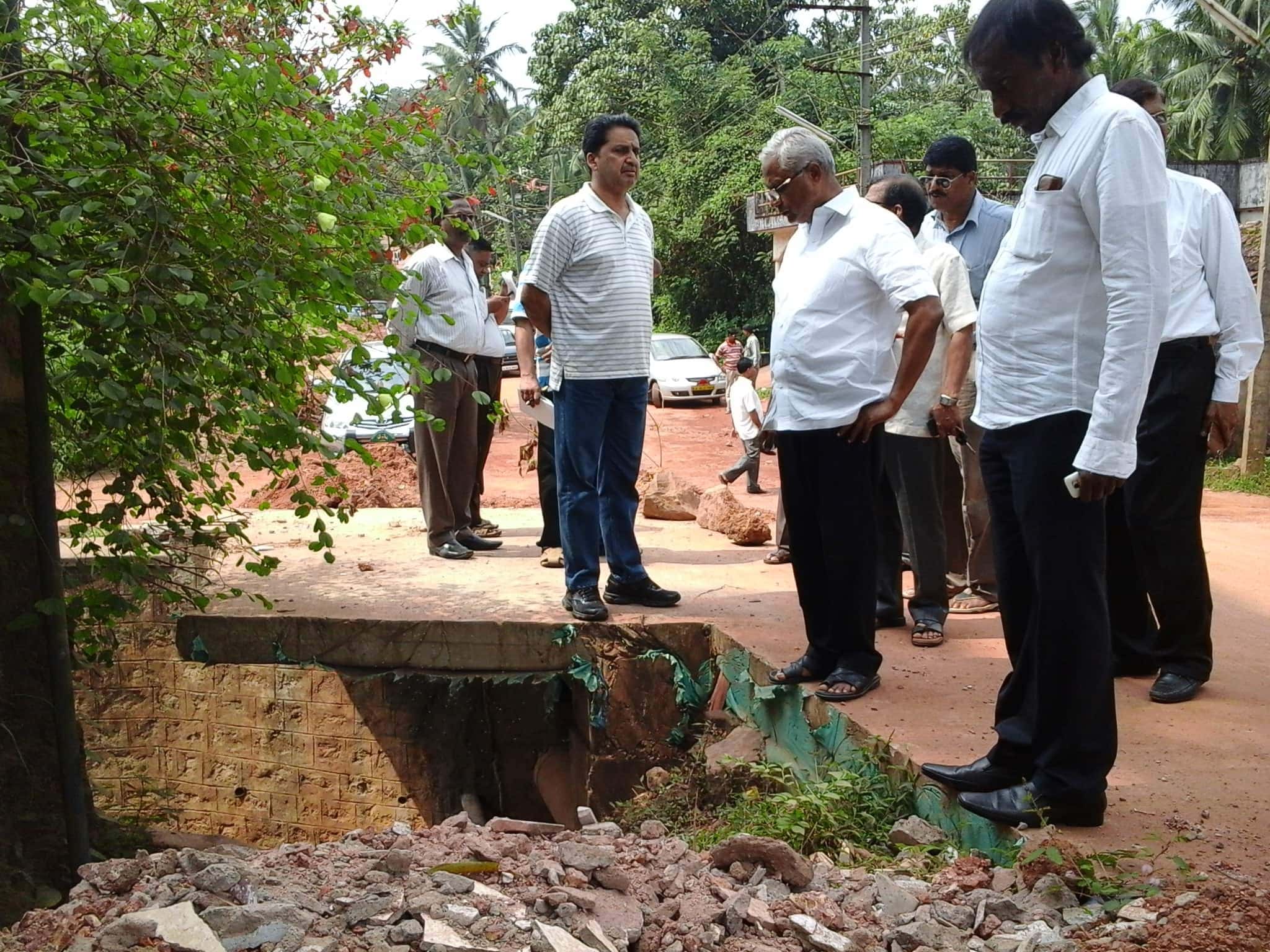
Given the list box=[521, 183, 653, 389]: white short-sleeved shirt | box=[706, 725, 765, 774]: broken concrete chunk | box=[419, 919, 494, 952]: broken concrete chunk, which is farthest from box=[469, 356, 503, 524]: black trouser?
box=[419, 919, 494, 952]: broken concrete chunk

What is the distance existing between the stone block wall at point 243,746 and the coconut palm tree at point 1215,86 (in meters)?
33.1

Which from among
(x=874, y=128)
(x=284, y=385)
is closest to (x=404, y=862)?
(x=284, y=385)

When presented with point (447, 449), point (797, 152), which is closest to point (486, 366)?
point (447, 449)

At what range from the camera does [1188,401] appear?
395 centimetres

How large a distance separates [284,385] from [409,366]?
445 mm

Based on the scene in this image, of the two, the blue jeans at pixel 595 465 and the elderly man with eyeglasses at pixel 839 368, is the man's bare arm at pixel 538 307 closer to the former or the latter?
the blue jeans at pixel 595 465

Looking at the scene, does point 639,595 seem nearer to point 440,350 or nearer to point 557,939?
point 440,350

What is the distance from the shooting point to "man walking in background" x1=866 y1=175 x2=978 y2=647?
4.96 m

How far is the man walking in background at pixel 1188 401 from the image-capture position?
395 centimetres

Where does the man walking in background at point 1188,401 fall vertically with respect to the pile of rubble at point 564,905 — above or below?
above

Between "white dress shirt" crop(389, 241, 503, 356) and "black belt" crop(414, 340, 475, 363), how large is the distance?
2 cm

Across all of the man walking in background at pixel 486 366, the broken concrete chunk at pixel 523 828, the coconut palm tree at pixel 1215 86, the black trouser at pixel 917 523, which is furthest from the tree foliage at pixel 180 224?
the coconut palm tree at pixel 1215 86

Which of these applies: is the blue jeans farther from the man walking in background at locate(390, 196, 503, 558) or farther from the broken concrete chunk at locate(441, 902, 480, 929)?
the broken concrete chunk at locate(441, 902, 480, 929)

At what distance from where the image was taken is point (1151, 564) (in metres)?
4.07
